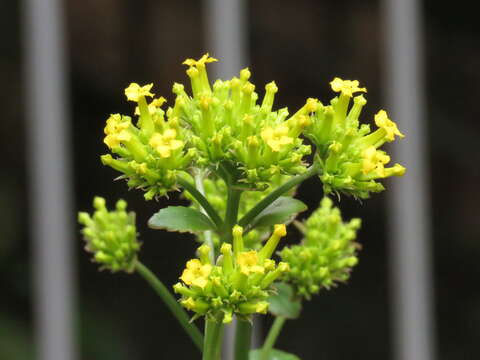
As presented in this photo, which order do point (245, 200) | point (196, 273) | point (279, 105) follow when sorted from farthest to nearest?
point (279, 105), point (245, 200), point (196, 273)

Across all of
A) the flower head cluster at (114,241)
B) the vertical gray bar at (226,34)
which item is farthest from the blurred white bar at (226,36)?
the flower head cluster at (114,241)

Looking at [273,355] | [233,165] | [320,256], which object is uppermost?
[233,165]
